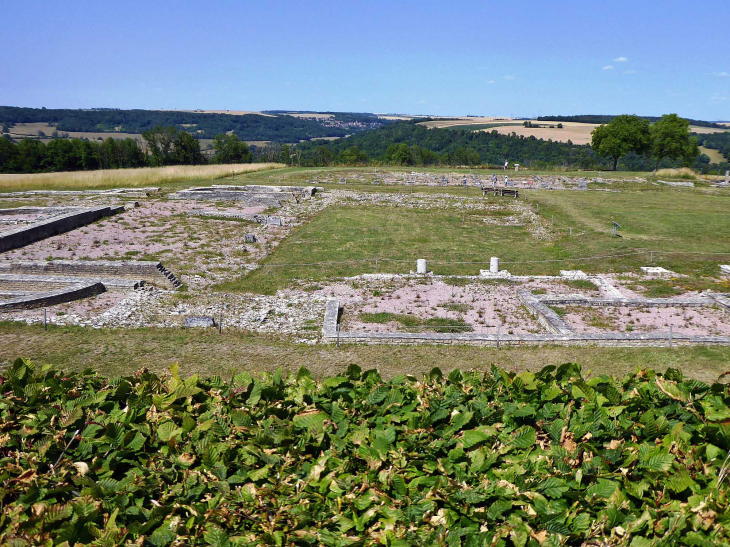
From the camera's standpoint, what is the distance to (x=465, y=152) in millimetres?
73625

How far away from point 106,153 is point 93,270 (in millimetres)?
50193

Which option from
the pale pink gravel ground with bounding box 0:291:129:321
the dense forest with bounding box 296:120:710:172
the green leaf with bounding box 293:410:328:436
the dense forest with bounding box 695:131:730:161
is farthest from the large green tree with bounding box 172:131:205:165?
the dense forest with bounding box 695:131:730:161

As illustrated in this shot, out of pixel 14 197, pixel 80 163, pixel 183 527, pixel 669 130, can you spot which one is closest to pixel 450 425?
pixel 183 527

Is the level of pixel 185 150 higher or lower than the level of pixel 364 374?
higher

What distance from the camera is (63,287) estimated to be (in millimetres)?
13812

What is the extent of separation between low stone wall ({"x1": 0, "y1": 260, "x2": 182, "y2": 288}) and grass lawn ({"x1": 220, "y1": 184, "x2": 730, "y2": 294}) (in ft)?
6.28

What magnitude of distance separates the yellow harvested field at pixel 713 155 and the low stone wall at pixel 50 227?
8426cm

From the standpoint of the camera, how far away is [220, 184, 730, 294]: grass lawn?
17156 millimetres

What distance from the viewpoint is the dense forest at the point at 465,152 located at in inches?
2430

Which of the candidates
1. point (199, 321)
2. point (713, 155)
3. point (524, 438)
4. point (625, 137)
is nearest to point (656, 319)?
point (199, 321)

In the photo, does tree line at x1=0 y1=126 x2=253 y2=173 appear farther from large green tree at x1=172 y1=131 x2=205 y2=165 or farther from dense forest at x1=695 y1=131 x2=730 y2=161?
dense forest at x1=695 y1=131 x2=730 y2=161

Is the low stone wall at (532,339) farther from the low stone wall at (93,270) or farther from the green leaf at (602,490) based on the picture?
the green leaf at (602,490)

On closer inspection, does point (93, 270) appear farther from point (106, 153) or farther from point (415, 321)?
point (106, 153)

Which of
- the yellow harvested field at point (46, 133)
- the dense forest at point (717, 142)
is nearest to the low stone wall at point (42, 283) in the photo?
the dense forest at point (717, 142)
